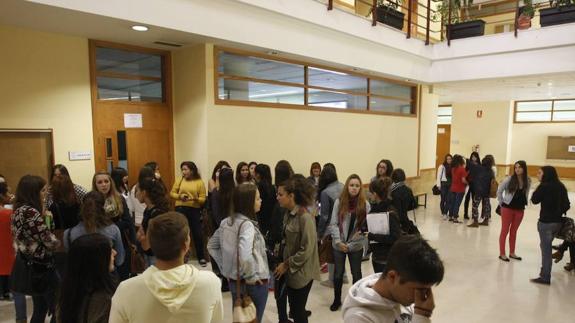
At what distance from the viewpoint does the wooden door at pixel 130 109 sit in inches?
195

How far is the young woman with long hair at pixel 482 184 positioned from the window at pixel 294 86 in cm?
229

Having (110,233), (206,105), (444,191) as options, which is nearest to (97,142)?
(206,105)

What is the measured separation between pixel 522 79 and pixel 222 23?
21.7ft

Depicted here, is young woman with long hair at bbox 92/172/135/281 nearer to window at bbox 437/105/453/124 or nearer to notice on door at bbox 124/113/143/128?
notice on door at bbox 124/113/143/128

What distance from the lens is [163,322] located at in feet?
4.59

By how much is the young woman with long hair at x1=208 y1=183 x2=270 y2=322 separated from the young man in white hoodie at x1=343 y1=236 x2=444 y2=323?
124cm

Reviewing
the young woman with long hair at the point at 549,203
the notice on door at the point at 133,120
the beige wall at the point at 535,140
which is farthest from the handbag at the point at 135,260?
the beige wall at the point at 535,140

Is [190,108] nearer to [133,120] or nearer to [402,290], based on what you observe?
[133,120]

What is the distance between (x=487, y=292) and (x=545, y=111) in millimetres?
12637

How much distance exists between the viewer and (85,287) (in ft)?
5.66

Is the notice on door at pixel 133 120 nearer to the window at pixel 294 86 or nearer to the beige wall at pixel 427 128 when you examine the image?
the window at pixel 294 86

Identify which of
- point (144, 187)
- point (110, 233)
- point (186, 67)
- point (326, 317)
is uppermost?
point (186, 67)

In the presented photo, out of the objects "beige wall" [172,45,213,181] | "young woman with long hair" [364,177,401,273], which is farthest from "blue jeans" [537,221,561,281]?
"beige wall" [172,45,213,181]

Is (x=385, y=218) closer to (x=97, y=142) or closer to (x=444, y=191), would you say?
(x=97, y=142)
